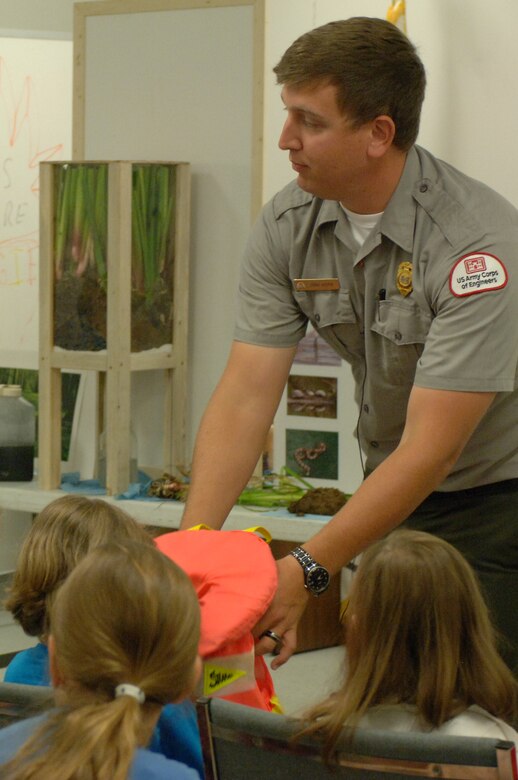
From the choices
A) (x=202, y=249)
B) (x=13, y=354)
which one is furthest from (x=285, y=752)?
(x=13, y=354)

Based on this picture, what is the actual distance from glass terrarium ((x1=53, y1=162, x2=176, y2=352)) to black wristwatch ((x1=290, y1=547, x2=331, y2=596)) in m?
2.26

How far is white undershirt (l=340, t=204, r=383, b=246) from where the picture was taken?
183cm

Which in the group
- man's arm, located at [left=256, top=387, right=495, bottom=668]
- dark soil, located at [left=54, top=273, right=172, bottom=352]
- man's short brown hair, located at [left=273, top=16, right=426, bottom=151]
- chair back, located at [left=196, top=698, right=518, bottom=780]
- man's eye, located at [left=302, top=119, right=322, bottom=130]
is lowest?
chair back, located at [left=196, top=698, right=518, bottom=780]

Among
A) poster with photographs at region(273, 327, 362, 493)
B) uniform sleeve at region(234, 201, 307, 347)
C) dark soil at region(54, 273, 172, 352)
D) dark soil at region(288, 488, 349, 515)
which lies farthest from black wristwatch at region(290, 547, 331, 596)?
dark soil at region(54, 273, 172, 352)

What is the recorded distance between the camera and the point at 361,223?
1850 millimetres

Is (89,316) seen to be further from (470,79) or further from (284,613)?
(284,613)

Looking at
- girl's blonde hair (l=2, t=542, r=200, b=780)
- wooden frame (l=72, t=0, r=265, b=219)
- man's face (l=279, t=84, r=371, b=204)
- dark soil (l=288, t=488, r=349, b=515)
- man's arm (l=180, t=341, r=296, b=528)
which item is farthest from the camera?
wooden frame (l=72, t=0, r=265, b=219)

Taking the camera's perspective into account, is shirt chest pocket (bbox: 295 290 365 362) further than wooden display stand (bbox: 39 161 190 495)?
No

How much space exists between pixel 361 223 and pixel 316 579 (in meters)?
0.60

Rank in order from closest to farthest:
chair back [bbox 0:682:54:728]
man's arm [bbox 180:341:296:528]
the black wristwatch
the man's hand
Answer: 1. chair back [bbox 0:682:54:728]
2. the man's hand
3. the black wristwatch
4. man's arm [bbox 180:341:296:528]

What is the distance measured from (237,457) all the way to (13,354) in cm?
257

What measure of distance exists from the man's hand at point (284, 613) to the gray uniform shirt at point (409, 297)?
34 cm

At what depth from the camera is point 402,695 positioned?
1.53m

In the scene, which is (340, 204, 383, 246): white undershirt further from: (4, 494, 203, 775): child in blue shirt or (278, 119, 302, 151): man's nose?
(4, 494, 203, 775): child in blue shirt
